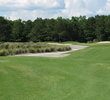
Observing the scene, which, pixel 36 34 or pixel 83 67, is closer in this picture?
pixel 83 67

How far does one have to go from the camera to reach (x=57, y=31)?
69312 mm

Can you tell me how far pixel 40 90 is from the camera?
7.07 meters

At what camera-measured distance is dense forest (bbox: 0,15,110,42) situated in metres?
69.1

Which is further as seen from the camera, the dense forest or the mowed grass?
the dense forest

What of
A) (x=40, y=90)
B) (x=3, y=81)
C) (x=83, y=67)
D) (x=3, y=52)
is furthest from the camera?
(x=3, y=52)

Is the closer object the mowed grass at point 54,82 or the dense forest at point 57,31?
the mowed grass at point 54,82

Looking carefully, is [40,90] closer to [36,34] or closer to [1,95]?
[1,95]

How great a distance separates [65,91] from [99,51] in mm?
12609

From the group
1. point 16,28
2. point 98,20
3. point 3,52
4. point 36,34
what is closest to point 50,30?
point 36,34

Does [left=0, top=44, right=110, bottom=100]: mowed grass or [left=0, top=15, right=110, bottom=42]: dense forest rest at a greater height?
[left=0, top=15, right=110, bottom=42]: dense forest

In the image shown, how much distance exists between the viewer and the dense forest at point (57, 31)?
69125 mm

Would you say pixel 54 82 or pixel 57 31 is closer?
pixel 54 82

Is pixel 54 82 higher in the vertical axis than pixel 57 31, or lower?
lower

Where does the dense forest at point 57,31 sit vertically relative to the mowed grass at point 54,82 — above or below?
above
